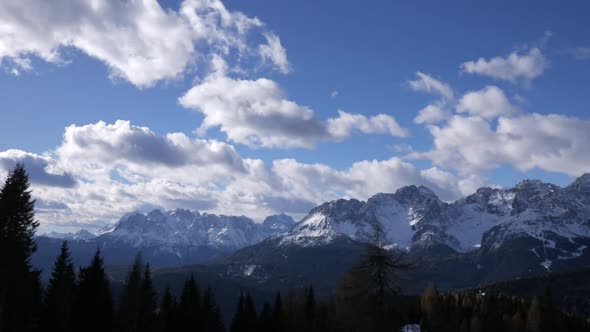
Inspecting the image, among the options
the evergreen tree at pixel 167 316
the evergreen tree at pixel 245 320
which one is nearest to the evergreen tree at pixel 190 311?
the evergreen tree at pixel 167 316

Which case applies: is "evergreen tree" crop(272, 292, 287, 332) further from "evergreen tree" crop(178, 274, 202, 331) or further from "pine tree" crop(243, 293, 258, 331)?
"evergreen tree" crop(178, 274, 202, 331)

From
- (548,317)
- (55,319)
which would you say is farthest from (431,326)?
(55,319)

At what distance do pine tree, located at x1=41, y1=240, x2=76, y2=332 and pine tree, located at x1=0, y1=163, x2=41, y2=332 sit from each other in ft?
5.81

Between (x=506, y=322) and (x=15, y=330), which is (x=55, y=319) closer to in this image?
(x=15, y=330)

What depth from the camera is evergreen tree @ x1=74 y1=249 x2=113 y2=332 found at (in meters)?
42.9

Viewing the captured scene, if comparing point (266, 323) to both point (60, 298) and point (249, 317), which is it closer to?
point (249, 317)

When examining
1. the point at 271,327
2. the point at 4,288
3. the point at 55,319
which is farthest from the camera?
the point at 271,327

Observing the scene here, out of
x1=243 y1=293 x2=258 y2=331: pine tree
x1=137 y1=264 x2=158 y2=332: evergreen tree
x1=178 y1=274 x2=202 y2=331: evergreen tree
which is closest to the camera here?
x1=137 y1=264 x2=158 y2=332: evergreen tree

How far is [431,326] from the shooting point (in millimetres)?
78875

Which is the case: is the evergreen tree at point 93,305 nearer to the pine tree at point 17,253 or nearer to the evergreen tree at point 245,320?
the pine tree at point 17,253

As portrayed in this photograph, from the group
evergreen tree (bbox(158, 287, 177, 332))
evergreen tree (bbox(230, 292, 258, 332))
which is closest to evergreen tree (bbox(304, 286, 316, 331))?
evergreen tree (bbox(230, 292, 258, 332))

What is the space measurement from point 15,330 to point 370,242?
28171mm

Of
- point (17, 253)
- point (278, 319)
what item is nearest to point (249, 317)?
point (278, 319)

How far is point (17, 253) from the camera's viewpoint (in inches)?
1639
